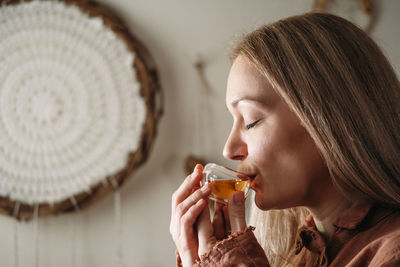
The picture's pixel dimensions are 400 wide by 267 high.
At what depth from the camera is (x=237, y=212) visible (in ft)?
2.53

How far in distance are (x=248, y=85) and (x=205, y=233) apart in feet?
0.96

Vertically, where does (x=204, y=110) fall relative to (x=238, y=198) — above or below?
above

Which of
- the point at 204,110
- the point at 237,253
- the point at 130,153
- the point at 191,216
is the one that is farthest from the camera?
the point at 204,110

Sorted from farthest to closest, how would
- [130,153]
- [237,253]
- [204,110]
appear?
→ [204,110], [130,153], [237,253]

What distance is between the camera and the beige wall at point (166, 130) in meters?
1.44

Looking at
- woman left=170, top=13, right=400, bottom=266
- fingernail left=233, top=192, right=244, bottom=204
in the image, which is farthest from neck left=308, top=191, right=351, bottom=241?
fingernail left=233, top=192, right=244, bottom=204

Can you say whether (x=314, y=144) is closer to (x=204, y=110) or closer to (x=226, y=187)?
(x=226, y=187)

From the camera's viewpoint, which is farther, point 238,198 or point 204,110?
point 204,110

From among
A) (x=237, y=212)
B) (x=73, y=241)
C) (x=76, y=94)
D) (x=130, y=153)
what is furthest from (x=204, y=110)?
(x=237, y=212)

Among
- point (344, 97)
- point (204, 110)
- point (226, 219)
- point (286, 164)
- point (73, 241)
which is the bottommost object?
point (73, 241)

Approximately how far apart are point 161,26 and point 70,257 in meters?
0.88

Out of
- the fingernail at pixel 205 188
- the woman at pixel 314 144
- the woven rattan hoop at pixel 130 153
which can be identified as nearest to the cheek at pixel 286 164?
the woman at pixel 314 144

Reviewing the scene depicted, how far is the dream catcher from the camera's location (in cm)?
139

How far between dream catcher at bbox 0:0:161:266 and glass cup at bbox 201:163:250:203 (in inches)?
23.2
